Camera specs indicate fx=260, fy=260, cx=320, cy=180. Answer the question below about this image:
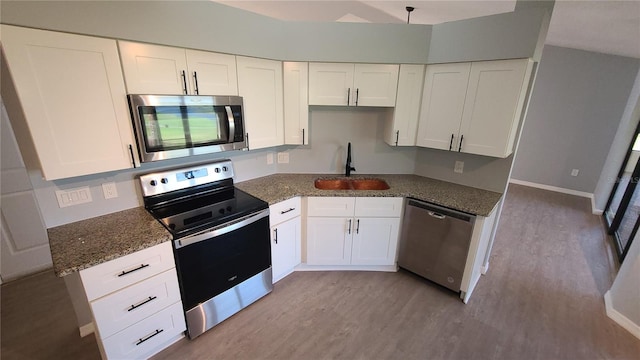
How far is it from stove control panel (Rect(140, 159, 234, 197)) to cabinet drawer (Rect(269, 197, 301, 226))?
0.58 meters

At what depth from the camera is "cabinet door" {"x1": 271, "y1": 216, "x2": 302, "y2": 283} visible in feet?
7.72

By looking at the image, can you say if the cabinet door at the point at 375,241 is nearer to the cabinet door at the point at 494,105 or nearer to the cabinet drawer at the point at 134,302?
the cabinet door at the point at 494,105

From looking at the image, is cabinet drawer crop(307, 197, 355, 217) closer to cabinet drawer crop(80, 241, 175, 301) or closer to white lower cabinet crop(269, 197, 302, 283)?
white lower cabinet crop(269, 197, 302, 283)

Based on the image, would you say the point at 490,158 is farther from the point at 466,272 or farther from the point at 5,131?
the point at 5,131

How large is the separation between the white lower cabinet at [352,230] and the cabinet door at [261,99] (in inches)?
28.9

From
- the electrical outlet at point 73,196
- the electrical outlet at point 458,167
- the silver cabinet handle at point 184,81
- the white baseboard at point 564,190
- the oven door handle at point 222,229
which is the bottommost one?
the white baseboard at point 564,190

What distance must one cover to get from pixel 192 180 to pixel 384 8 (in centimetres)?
307

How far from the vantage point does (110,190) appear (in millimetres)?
1884

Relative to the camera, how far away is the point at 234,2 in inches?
108

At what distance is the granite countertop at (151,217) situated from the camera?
146 cm

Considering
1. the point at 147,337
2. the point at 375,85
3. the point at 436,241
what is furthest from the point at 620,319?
the point at 147,337

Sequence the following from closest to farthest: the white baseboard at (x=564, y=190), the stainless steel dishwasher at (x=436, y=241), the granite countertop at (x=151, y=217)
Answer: the granite countertop at (x=151, y=217) < the stainless steel dishwasher at (x=436, y=241) < the white baseboard at (x=564, y=190)

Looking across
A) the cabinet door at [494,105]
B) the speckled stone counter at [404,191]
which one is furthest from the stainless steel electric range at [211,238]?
the cabinet door at [494,105]

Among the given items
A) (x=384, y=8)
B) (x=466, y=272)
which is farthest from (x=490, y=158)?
(x=384, y=8)
